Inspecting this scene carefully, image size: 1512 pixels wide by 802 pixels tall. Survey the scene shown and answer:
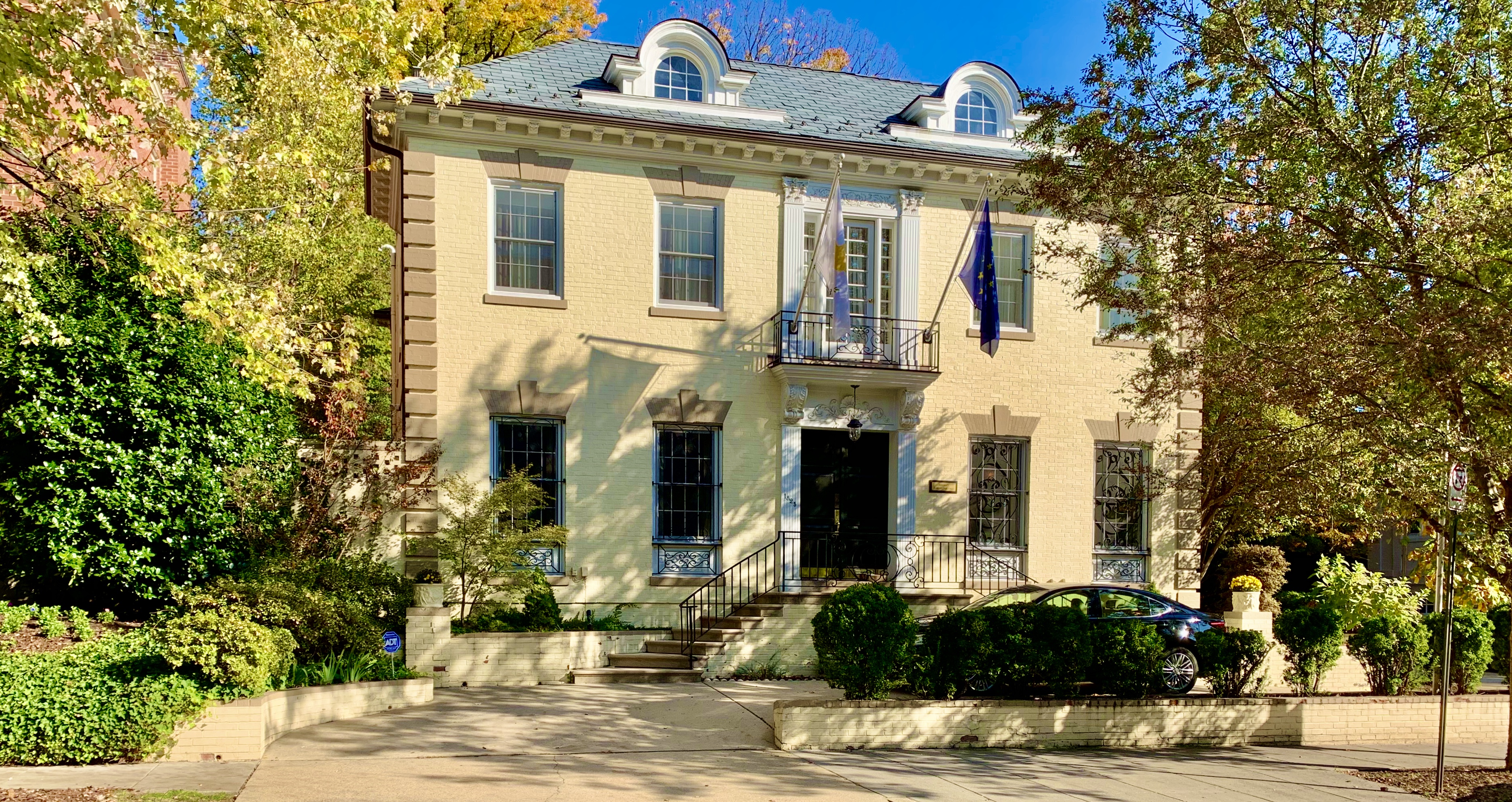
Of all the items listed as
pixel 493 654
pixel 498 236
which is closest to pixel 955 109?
pixel 498 236

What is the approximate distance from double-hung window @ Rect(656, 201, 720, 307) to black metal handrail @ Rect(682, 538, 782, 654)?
409 centimetres

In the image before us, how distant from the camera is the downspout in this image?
17.1 meters

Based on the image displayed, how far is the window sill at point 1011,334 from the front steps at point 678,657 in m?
5.73

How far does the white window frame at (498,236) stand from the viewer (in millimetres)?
17188

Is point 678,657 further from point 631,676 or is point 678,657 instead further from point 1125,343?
point 1125,343

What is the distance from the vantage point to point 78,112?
999cm

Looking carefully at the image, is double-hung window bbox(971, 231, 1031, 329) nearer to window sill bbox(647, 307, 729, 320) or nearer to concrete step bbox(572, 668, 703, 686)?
window sill bbox(647, 307, 729, 320)

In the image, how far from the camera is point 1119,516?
20078mm

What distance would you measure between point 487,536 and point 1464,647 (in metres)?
12.6

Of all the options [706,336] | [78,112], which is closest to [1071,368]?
[706,336]

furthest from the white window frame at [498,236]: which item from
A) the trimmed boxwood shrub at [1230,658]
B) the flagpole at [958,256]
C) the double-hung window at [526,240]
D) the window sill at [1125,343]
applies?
the trimmed boxwood shrub at [1230,658]

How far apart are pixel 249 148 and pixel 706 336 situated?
7878mm

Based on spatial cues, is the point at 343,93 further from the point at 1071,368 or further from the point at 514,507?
the point at 1071,368

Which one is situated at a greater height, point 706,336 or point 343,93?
point 343,93
